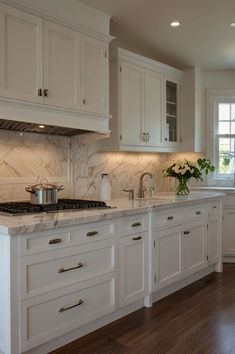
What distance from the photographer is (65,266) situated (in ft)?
7.64

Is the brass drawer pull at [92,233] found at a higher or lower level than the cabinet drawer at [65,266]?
higher

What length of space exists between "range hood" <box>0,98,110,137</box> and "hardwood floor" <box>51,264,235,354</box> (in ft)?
5.12

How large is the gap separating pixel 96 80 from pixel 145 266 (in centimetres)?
163

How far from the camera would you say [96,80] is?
3.05 m

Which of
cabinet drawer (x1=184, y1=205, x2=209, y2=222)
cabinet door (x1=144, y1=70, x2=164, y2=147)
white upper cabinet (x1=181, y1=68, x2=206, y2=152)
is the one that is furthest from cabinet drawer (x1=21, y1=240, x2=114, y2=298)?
white upper cabinet (x1=181, y1=68, x2=206, y2=152)

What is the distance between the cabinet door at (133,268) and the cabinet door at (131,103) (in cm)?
112

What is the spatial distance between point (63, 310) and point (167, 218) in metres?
1.37

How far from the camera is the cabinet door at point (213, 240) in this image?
403 cm

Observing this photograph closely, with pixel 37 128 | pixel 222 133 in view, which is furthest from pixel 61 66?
pixel 222 133

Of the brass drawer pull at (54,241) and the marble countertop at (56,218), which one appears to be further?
the brass drawer pull at (54,241)

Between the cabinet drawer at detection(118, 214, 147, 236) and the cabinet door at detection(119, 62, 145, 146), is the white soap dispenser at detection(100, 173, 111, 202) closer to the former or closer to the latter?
the cabinet door at detection(119, 62, 145, 146)

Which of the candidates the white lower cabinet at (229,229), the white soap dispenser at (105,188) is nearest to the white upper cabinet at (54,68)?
the white soap dispenser at (105,188)

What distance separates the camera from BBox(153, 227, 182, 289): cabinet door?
3.20 meters

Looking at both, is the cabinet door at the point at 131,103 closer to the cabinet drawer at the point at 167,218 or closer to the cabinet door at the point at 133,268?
the cabinet drawer at the point at 167,218
